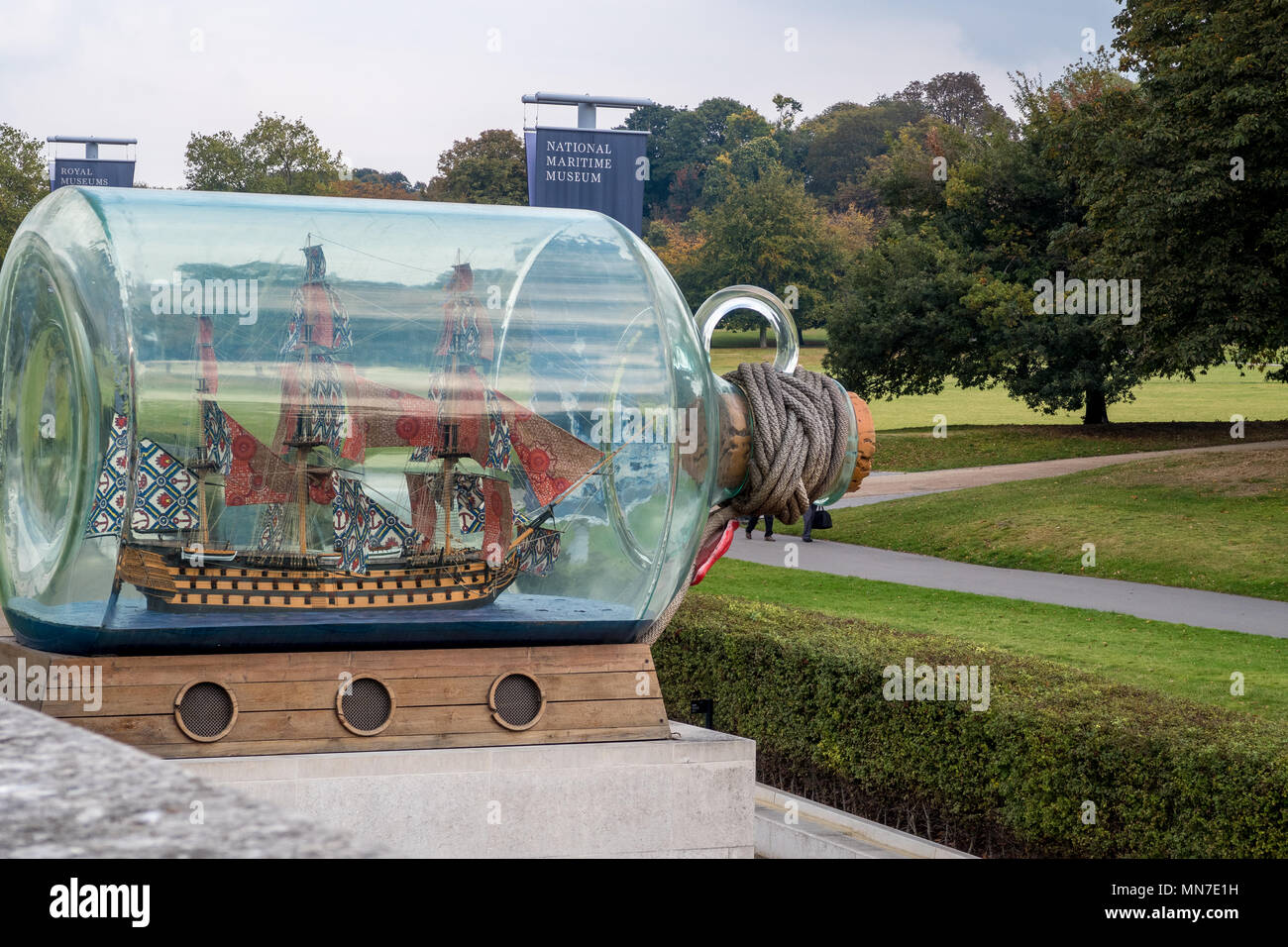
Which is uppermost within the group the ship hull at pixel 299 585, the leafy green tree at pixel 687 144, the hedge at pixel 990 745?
the leafy green tree at pixel 687 144

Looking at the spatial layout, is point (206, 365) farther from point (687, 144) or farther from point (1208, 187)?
point (687, 144)

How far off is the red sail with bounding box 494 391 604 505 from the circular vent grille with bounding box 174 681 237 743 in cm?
109

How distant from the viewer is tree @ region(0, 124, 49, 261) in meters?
48.0

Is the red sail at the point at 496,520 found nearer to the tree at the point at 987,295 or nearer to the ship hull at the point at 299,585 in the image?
the ship hull at the point at 299,585

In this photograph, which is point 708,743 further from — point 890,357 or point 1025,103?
point 1025,103

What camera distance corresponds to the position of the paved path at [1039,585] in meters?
14.5

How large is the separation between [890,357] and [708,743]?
3207 cm

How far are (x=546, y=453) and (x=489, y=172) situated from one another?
198 ft

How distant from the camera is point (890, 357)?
35.7 metres

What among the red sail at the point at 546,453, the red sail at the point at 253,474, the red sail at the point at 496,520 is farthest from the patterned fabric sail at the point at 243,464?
the red sail at the point at 546,453

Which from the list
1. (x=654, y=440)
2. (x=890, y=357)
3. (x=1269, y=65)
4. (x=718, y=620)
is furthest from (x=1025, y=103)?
(x=654, y=440)

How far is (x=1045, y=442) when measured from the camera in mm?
33625

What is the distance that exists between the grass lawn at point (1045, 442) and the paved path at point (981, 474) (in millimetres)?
879

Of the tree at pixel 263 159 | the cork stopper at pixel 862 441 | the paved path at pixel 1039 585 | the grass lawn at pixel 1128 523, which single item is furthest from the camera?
the tree at pixel 263 159
